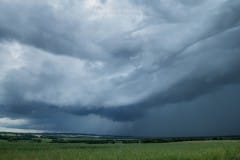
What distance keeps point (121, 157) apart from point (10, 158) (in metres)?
11.5

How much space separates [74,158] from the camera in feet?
115

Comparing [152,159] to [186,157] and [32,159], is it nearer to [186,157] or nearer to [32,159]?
[186,157]

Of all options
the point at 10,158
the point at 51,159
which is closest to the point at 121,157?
the point at 51,159

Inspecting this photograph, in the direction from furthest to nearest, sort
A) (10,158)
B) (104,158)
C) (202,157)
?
(202,157) < (104,158) < (10,158)

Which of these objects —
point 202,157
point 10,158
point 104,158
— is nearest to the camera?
point 10,158

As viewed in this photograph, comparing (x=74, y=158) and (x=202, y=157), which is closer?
(x=74, y=158)

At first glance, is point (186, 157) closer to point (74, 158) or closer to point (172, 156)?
point (172, 156)

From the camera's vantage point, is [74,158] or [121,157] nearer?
[74,158]

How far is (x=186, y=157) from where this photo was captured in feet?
131

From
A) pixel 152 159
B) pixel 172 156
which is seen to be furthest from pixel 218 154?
pixel 152 159

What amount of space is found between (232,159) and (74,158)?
55.7 ft

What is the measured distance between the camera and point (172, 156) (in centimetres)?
4009

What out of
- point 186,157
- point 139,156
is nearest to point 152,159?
point 139,156

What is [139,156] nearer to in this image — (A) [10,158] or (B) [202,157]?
(B) [202,157]
